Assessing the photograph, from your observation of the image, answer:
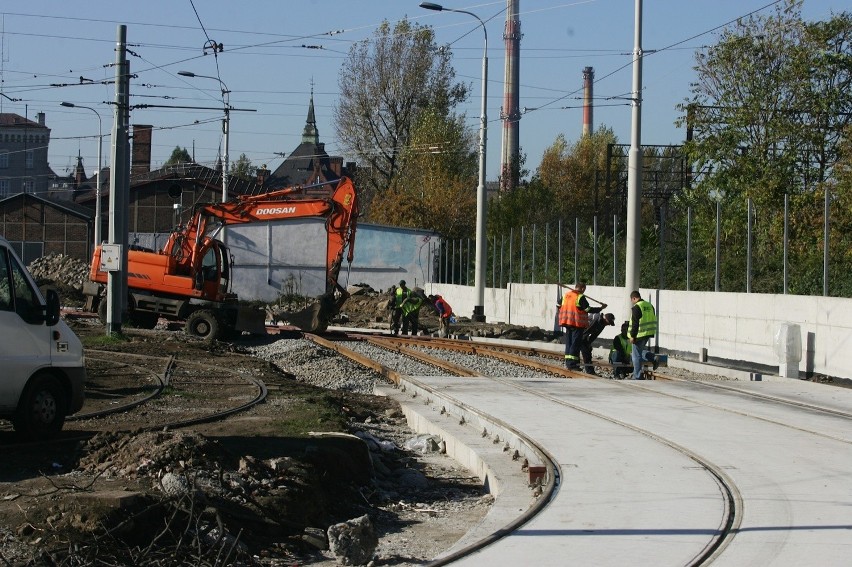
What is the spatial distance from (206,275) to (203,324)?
1.75 m

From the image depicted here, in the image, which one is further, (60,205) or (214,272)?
(60,205)

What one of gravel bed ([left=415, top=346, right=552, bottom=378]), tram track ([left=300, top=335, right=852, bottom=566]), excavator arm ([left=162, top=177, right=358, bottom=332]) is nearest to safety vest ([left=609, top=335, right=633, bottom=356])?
tram track ([left=300, top=335, right=852, bottom=566])

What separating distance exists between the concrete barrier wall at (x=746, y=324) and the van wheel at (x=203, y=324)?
36.4 feet

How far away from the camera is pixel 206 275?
32.4m

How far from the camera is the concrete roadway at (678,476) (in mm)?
7863

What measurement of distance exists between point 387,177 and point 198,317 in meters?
48.0

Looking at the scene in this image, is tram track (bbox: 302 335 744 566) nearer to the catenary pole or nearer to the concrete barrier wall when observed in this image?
the catenary pole

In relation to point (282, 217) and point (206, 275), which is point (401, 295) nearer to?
point (282, 217)

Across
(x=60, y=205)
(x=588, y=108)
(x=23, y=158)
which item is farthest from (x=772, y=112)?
(x=23, y=158)

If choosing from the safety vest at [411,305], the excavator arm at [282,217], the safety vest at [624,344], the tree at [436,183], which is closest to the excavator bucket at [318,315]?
the excavator arm at [282,217]

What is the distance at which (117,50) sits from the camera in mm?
26406

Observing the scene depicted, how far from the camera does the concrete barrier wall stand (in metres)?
22.0

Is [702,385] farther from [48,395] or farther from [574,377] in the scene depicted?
[48,395]

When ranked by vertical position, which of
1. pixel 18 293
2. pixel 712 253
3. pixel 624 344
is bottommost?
pixel 624 344
